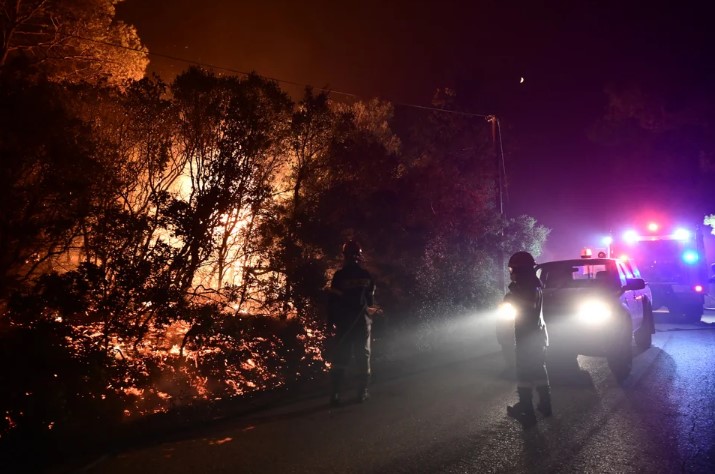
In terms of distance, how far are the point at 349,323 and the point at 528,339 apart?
2143 millimetres

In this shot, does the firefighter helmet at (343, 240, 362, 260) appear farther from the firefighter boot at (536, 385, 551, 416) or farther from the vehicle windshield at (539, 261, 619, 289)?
the vehicle windshield at (539, 261, 619, 289)

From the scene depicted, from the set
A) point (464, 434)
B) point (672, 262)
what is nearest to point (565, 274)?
point (464, 434)

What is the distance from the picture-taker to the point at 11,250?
673 centimetres

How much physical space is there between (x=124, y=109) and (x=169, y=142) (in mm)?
946

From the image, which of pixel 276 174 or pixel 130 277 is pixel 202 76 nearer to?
pixel 276 174

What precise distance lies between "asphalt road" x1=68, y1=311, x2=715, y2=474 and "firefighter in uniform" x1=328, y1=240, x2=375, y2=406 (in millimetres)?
332

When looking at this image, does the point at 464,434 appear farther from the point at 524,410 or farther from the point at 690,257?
the point at 690,257

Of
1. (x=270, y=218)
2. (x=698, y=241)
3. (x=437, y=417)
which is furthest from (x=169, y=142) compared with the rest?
(x=698, y=241)

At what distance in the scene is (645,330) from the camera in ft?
32.5

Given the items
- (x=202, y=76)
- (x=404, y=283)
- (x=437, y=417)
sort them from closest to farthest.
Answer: (x=437, y=417) → (x=202, y=76) → (x=404, y=283)

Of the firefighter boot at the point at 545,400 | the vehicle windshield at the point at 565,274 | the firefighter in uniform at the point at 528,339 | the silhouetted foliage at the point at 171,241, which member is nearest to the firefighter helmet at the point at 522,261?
the firefighter in uniform at the point at 528,339

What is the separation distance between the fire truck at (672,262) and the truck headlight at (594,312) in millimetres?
8436

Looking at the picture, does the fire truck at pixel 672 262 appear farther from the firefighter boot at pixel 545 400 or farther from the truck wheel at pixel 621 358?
the firefighter boot at pixel 545 400

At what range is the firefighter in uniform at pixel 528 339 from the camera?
573 centimetres
